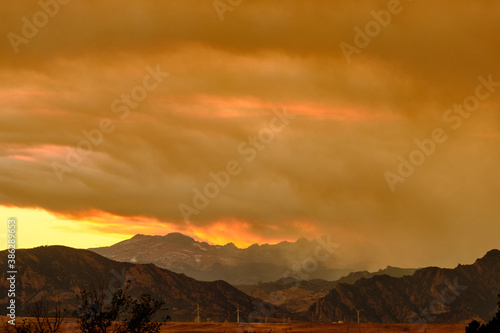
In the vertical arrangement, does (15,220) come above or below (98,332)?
above

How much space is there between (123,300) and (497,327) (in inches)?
1570

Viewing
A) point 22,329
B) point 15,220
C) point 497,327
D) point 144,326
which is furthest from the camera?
point 15,220

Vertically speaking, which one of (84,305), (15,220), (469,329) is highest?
(15,220)

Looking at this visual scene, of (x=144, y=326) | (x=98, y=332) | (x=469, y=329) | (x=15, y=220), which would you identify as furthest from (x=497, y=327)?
(x=15, y=220)

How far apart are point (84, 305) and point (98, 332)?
278 cm

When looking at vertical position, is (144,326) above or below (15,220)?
below

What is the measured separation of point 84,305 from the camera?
60.5 m

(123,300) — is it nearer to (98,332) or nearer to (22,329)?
(98,332)

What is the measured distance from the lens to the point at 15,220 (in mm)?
82188

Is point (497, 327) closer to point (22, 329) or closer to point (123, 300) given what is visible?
point (123, 300)

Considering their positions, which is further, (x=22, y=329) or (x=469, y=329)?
(x=469, y=329)

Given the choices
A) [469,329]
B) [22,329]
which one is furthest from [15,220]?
[469,329]

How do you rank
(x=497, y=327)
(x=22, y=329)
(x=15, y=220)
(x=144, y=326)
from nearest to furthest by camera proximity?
(x=22, y=329)
(x=144, y=326)
(x=497, y=327)
(x=15, y=220)

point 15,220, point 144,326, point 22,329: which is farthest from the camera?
point 15,220
